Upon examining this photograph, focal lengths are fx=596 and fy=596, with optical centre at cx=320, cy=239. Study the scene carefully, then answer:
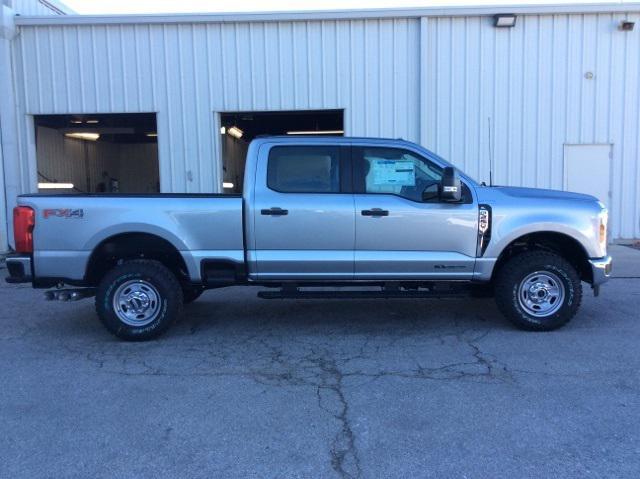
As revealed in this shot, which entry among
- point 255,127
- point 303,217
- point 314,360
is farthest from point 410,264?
point 255,127

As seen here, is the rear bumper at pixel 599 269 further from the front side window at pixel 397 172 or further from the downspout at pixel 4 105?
the downspout at pixel 4 105

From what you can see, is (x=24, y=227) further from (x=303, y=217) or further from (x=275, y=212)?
(x=303, y=217)

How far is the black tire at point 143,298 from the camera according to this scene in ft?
20.1

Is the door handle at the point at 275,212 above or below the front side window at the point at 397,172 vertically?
below

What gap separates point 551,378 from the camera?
4.97m

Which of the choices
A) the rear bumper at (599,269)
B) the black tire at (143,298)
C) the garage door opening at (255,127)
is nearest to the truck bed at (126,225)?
the black tire at (143,298)

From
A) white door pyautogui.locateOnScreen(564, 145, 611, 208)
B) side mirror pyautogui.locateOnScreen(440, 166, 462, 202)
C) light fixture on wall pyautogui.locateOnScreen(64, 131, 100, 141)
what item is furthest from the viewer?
light fixture on wall pyautogui.locateOnScreen(64, 131, 100, 141)

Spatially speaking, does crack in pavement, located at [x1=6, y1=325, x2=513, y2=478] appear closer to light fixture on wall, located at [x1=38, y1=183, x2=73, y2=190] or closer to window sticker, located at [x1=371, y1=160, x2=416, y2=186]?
window sticker, located at [x1=371, y1=160, x2=416, y2=186]

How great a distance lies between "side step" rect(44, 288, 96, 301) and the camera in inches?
242

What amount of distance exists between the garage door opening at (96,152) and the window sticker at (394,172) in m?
8.49

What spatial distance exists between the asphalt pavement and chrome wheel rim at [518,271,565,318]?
0.29 metres

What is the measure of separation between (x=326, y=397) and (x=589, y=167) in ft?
35.2

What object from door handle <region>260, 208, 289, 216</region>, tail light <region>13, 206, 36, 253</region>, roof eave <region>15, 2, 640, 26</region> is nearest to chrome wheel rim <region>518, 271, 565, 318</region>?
door handle <region>260, 208, 289, 216</region>

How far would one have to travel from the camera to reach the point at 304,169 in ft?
20.9
